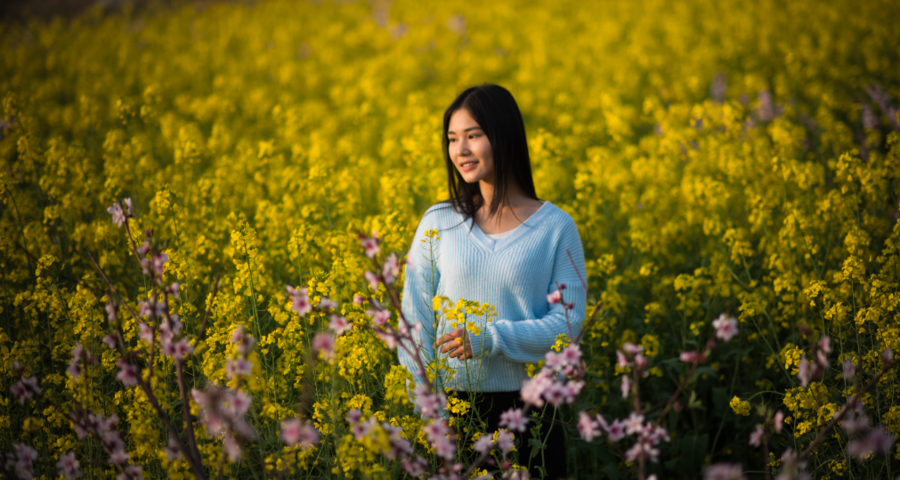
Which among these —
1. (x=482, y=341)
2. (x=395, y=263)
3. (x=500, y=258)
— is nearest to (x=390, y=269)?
(x=395, y=263)

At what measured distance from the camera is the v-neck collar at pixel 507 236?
255 cm

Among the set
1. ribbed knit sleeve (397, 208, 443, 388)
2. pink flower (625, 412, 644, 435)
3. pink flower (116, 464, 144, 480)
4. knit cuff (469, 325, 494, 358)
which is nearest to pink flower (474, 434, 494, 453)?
pink flower (625, 412, 644, 435)

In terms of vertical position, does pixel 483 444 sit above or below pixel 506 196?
below

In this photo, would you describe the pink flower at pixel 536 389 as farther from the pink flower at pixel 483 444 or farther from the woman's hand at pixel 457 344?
the woman's hand at pixel 457 344

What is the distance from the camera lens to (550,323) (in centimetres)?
241

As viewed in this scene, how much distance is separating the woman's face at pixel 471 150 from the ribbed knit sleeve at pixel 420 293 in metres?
0.32

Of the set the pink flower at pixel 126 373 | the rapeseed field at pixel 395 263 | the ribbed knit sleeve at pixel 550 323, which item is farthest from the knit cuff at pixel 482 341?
the pink flower at pixel 126 373

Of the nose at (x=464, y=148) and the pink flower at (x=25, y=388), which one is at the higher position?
the nose at (x=464, y=148)

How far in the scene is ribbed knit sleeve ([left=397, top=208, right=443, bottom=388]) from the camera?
2.61 meters

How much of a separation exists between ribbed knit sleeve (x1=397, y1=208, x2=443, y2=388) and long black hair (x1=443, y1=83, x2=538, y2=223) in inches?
9.9

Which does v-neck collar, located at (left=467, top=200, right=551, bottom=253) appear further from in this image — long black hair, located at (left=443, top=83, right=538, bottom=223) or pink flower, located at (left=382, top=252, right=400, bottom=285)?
pink flower, located at (left=382, top=252, right=400, bottom=285)

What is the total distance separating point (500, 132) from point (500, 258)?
0.57 metres

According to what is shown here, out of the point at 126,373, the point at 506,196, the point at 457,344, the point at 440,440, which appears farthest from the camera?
the point at 506,196

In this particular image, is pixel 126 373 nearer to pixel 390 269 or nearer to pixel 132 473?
pixel 132 473
